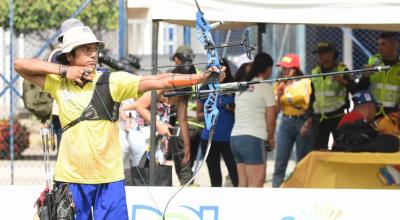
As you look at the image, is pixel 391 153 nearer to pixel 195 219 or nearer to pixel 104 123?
pixel 195 219

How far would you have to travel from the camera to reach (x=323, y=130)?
982cm

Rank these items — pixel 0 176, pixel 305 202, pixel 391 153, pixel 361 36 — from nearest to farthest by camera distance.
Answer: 1. pixel 305 202
2. pixel 391 153
3. pixel 0 176
4. pixel 361 36

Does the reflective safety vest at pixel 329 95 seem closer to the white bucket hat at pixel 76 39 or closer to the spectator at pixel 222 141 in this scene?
the spectator at pixel 222 141

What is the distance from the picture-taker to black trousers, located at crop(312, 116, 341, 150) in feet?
32.1

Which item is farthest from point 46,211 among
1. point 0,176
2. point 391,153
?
point 0,176

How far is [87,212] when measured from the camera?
588 cm

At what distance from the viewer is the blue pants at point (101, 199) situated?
5.79 metres

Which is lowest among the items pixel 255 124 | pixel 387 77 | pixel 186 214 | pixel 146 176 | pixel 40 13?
pixel 186 214

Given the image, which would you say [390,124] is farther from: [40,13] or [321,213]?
[40,13]

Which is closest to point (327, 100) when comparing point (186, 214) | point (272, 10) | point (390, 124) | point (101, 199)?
point (390, 124)

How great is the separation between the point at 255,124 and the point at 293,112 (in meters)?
1.08

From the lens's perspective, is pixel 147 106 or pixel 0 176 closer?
pixel 147 106

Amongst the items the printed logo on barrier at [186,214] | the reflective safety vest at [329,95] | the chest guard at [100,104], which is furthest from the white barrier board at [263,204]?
the reflective safety vest at [329,95]

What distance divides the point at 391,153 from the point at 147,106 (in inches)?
95.9
